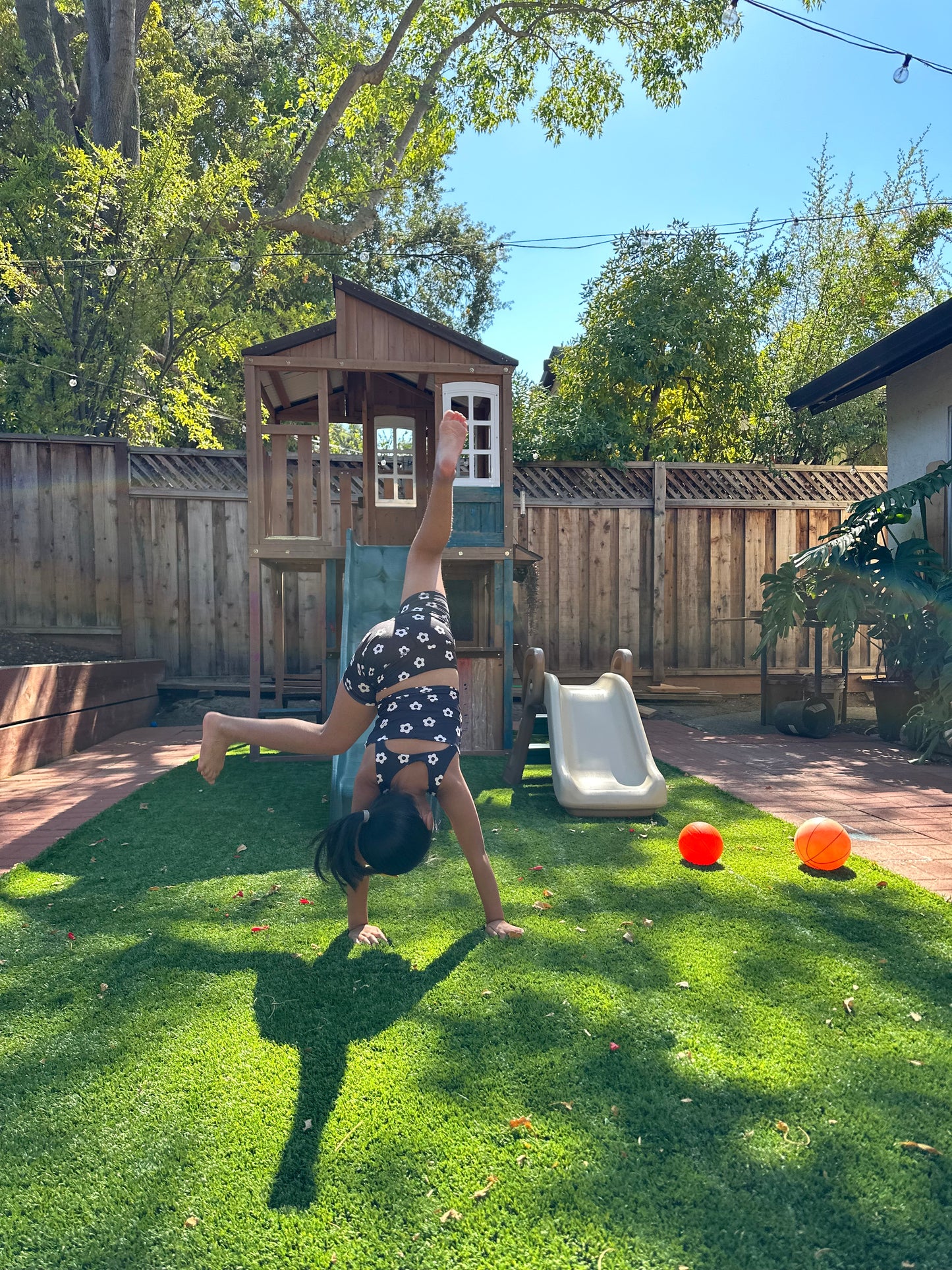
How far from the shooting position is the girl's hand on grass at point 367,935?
309 cm

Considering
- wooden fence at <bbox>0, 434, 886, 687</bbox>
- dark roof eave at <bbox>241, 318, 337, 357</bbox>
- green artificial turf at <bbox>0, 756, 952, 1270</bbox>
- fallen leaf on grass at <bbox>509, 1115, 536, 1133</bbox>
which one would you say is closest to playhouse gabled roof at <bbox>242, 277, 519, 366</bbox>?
dark roof eave at <bbox>241, 318, 337, 357</bbox>

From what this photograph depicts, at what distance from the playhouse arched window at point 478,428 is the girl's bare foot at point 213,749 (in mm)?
4647

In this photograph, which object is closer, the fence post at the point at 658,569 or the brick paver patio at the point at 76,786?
the brick paver patio at the point at 76,786

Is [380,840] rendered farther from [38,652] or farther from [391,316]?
[38,652]

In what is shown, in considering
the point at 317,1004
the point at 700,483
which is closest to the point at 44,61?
the point at 700,483

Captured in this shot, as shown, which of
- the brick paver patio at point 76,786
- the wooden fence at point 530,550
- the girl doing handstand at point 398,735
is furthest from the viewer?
the wooden fence at point 530,550

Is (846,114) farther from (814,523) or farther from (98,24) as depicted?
(98,24)

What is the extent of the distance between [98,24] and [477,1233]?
13.9 metres

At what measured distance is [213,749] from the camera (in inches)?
115

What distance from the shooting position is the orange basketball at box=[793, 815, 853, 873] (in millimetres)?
3873

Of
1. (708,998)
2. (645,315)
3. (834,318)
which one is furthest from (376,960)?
(834,318)

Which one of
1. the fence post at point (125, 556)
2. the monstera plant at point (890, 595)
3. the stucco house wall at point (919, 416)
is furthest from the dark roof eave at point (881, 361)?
the fence post at point (125, 556)

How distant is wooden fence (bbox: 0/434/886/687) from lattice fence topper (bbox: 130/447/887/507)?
0.06 ft

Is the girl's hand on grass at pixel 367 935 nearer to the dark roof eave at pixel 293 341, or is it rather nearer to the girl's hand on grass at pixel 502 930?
the girl's hand on grass at pixel 502 930
